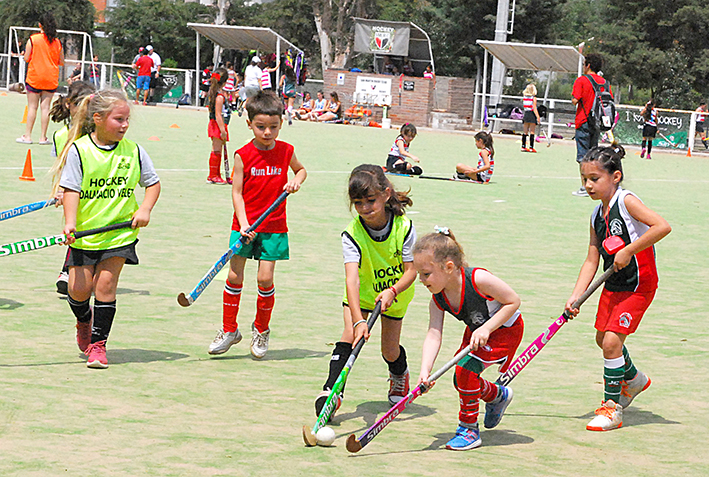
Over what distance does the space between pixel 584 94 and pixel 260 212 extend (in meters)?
10.7

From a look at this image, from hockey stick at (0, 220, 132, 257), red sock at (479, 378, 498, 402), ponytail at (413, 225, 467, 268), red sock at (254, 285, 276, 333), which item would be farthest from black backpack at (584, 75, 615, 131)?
ponytail at (413, 225, 467, 268)

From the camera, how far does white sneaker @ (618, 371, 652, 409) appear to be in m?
5.36

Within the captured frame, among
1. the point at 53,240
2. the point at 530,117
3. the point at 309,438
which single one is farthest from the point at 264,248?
the point at 530,117

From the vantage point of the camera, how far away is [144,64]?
1481 inches

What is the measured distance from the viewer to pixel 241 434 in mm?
4641

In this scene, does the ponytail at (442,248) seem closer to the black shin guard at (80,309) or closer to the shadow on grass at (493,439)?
the shadow on grass at (493,439)

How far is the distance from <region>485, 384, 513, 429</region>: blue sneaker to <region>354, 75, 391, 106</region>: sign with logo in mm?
33982

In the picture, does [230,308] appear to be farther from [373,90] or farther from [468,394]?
[373,90]

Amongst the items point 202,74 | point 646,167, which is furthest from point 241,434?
point 202,74

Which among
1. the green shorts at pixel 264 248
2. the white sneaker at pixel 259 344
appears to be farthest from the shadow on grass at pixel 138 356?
the green shorts at pixel 264 248

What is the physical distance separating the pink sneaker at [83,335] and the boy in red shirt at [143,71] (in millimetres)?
32332

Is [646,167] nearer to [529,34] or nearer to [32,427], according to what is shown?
[32,427]

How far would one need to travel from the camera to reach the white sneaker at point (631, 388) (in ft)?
17.6

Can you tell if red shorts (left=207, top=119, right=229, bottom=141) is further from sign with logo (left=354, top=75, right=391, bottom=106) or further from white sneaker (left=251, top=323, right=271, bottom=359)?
sign with logo (left=354, top=75, right=391, bottom=106)
